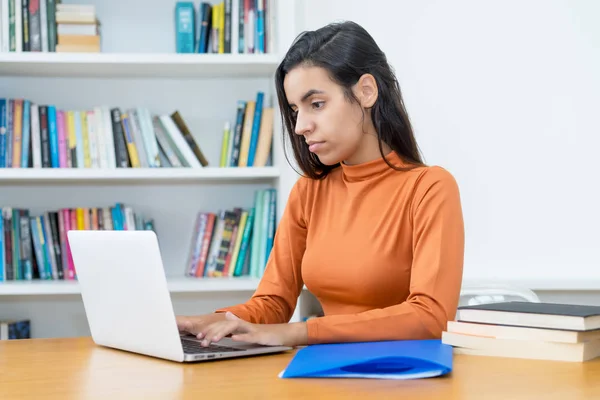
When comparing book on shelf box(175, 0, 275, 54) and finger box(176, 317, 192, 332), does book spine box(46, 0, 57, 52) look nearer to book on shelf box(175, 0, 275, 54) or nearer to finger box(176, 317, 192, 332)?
book on shelf box(175, 0, 275, 54)

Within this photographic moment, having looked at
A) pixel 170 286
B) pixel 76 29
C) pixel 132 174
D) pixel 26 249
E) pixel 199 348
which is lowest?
pixel 170 286

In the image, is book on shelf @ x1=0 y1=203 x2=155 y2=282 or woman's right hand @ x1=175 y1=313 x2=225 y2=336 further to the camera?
book on shelf @ x1=0 y1=203 x2=155 y2=282

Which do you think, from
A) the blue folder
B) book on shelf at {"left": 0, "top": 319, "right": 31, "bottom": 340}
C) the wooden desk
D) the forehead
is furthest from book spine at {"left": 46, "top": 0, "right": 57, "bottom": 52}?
the blue folder

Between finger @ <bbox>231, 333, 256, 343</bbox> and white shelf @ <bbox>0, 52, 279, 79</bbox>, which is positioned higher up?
white shelf @ <bbox>0, 52, 279, 79</bbox>

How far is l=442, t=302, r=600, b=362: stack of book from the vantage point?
116 cm

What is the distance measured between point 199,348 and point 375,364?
308 millimetres

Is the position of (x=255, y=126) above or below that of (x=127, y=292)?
above

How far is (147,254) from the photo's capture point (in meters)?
1.15

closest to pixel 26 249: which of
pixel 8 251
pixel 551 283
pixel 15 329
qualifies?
pixel 8 251

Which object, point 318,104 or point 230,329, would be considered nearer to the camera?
point 230,329

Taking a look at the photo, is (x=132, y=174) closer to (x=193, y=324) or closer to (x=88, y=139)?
(x=88, y=139)

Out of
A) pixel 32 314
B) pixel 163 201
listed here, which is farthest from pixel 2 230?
pixel 163 201

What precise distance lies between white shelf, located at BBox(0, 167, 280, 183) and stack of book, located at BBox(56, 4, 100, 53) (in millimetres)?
440

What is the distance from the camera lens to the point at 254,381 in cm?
105
